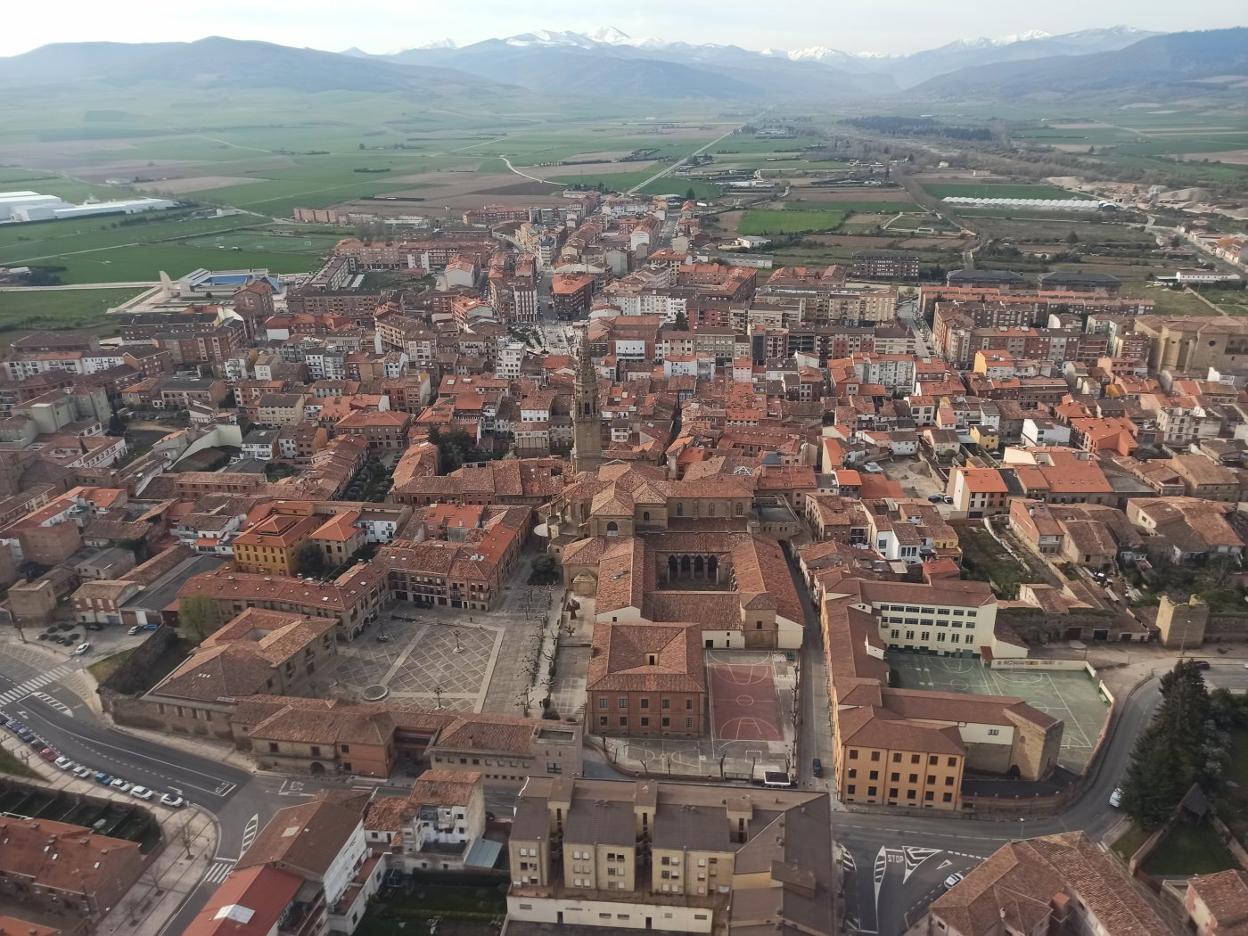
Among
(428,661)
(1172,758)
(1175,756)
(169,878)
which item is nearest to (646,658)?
(428,661)

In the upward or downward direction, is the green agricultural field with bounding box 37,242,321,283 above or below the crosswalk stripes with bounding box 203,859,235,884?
above

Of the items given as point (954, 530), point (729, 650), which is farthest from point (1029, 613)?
point (729, 650)

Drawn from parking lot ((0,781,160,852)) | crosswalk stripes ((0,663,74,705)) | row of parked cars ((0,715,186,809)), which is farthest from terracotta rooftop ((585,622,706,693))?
crosswalk stripes ((0,663,74,705))

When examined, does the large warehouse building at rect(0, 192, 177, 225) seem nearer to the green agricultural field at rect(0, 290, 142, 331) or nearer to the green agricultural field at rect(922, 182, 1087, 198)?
the green agricultural field at rect(0, 290, 142, 331)

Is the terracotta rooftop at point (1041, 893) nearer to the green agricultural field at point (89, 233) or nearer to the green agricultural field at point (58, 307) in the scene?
the green agricultural field at point (58, 307)

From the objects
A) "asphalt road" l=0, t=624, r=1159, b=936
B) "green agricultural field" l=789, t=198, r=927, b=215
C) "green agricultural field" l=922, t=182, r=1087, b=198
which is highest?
"green agricultural field" l=922, t=182, r=1087, b=198

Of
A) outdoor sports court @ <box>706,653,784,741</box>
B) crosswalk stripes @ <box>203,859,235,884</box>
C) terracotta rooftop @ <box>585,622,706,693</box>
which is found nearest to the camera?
crosswalk stripes @ <box>203,859,235,884</box>

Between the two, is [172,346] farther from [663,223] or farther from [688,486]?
[663,223]

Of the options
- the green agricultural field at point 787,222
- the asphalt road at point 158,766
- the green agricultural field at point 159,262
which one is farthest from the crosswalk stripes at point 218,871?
the green agricultural field at point 787,222

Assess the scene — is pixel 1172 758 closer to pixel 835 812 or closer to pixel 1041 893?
pixel 1041 893
